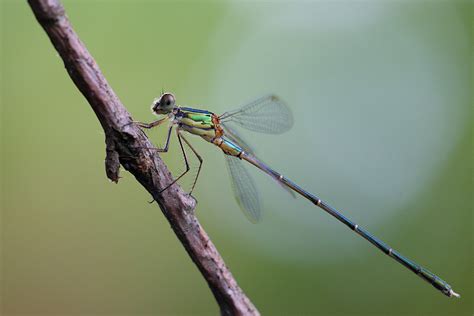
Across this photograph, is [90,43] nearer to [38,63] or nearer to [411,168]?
[38,63]

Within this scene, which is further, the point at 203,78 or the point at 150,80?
the point at 203,78

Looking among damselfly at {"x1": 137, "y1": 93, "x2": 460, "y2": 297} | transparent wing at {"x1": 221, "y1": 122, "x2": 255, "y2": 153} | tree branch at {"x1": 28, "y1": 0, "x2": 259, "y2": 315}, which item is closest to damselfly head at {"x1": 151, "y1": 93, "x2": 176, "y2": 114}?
damselfly at {"x1": 137, "y1": 93, "x2": 460, "y2": 297}

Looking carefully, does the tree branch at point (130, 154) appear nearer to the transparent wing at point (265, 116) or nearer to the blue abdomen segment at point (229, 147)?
the blue abdomen segment at point (229, 147)

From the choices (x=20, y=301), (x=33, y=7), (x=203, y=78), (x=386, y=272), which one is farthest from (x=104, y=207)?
(x=33, y=7)

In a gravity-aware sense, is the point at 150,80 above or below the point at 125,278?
above

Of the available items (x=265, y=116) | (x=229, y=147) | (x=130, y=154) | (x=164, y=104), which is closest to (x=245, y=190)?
(x=229, y=147)

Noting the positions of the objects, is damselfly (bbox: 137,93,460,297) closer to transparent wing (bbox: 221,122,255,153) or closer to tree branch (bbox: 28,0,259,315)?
transparent wing (bbox: 221,122,255,153)
